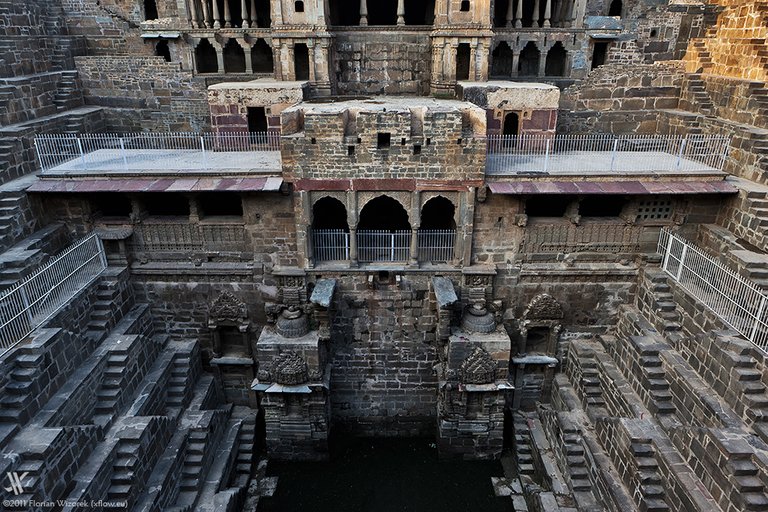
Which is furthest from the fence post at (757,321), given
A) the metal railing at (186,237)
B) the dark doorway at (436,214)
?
the metal railing at (186,237)

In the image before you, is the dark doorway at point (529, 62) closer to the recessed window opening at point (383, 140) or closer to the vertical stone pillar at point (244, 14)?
the recessed window opening at point (383, 140)

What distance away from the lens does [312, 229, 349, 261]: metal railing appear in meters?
14.1

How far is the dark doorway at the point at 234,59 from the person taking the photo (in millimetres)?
20984

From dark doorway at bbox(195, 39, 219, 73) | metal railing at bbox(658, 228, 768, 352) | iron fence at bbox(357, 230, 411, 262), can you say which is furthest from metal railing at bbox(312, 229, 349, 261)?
dark doorway at bbox(195, 39, 219, 73)

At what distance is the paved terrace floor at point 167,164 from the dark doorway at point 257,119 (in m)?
1.39

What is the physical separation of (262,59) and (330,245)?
10.9m

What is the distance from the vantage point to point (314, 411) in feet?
45.2

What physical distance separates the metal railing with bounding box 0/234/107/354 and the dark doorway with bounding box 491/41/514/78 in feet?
51.5

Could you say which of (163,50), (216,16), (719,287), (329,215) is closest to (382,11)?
(216,16)

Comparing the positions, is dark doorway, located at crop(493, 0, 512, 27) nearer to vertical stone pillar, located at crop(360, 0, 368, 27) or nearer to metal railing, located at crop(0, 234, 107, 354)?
vertical stone pillar, located at crop(360, 0, 368, 27)

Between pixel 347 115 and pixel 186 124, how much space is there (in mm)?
8732

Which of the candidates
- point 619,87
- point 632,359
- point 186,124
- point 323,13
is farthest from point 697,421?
point 186,124

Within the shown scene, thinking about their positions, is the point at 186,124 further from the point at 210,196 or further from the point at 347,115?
the point at 347,115

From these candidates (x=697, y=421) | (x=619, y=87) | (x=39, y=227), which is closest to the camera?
(x=697, y=421)
